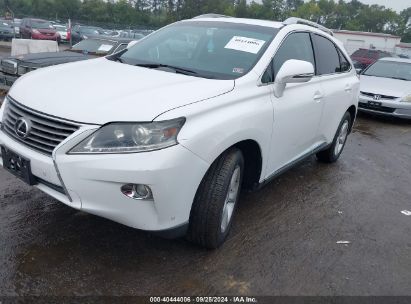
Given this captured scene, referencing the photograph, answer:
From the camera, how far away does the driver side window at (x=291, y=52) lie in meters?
3.55

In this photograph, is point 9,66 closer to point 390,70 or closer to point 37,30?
point 390,70

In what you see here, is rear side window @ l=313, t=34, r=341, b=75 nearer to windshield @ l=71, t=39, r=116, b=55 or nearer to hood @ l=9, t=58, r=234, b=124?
hood @ l=9, t=58, r=234, b=124

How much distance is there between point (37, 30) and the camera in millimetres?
24109

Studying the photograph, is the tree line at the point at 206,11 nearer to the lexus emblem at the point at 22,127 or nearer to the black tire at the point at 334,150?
the black tire at the point at 334,150

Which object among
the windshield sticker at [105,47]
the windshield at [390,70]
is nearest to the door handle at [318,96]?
the windshield sticker at [105,47]

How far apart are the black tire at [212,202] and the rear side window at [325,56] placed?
2027 millimetres

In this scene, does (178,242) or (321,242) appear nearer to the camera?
(178,242)

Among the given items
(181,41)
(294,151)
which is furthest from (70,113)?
(294,151)

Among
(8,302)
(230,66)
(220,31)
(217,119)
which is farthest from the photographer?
(220,31)

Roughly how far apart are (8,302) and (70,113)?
3.91ft

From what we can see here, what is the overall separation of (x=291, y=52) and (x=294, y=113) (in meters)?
0.62

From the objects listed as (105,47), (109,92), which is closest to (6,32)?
(105,47)

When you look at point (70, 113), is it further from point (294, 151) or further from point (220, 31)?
point (294, 151)

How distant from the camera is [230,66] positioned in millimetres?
3477
